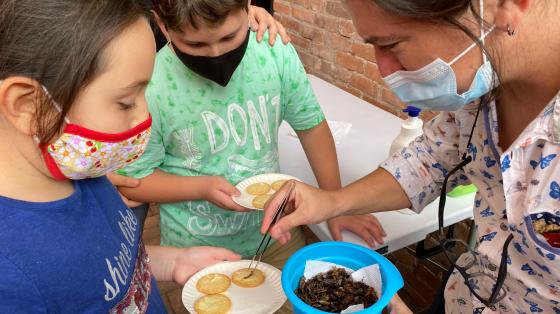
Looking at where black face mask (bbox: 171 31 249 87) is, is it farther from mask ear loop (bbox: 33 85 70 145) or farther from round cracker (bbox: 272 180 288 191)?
mask ear loop (bbox: 33 85 70 145)

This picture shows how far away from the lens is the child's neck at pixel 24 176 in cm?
68

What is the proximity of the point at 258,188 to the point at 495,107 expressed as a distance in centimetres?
67

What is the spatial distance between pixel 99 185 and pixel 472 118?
82 centimetres

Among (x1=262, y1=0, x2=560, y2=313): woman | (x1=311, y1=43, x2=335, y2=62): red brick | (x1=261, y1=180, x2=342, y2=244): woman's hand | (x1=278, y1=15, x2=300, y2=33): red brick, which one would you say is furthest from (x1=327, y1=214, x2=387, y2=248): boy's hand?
(x1=278, y1=15, x2=300, y2=33): red brick

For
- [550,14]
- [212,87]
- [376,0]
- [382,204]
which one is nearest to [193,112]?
[212,87]

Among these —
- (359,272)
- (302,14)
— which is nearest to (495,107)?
(359,272)

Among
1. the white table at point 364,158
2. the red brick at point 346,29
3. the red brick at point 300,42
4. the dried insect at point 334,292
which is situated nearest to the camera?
the dried insect at point 334,292

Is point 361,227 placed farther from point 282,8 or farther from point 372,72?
point 282,8

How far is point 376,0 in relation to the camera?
70cm

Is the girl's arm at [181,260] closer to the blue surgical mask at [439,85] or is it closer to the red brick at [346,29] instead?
the blue surgical mask at [439,85]

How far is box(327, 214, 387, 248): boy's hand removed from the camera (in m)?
1.23

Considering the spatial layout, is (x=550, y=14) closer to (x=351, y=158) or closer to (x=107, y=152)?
(x=107, y=152)

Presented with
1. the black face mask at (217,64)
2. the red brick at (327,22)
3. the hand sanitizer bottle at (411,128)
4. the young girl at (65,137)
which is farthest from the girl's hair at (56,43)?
the red brick at (327,22)

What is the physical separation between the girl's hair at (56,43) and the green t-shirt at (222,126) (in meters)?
0.55
